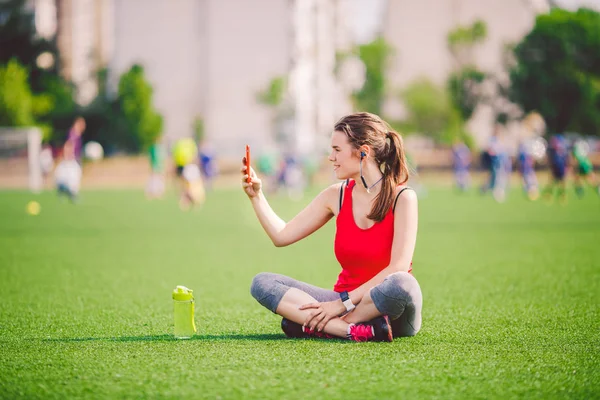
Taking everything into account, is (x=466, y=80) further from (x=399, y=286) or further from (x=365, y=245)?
(x=399, y=286)

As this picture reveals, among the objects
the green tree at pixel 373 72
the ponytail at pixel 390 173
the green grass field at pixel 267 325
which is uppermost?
the green tree at pixel 373 72

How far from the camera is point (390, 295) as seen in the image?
4.89 metres

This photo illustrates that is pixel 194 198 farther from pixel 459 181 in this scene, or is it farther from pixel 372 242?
pixel 372 242

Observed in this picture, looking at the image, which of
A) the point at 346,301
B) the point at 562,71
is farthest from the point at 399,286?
the point at 562,71

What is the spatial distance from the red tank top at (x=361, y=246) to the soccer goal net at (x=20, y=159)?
3419 cm

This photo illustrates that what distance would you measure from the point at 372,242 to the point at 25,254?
25.4ft

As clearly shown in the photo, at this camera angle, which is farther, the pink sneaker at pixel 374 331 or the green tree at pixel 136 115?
the green tree at pixel 136 115

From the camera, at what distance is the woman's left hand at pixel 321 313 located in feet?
16.9

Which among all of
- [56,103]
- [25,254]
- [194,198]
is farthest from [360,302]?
[56,103]

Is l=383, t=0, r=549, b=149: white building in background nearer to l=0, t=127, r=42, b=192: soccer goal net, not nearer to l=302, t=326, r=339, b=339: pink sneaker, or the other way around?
l=0, t=127, r=42, b=192: soccer goal net

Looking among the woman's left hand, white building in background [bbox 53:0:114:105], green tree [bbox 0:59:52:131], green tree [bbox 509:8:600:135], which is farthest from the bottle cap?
white building in background [bbox 53:0:114:105]

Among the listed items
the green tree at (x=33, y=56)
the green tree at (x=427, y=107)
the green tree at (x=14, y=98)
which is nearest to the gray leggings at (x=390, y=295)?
the green tree at (x=14, y=98)

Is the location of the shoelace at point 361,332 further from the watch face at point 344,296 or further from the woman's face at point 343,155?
the woman's face at point 343,155

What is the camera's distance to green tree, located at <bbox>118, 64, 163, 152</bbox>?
176 feet
